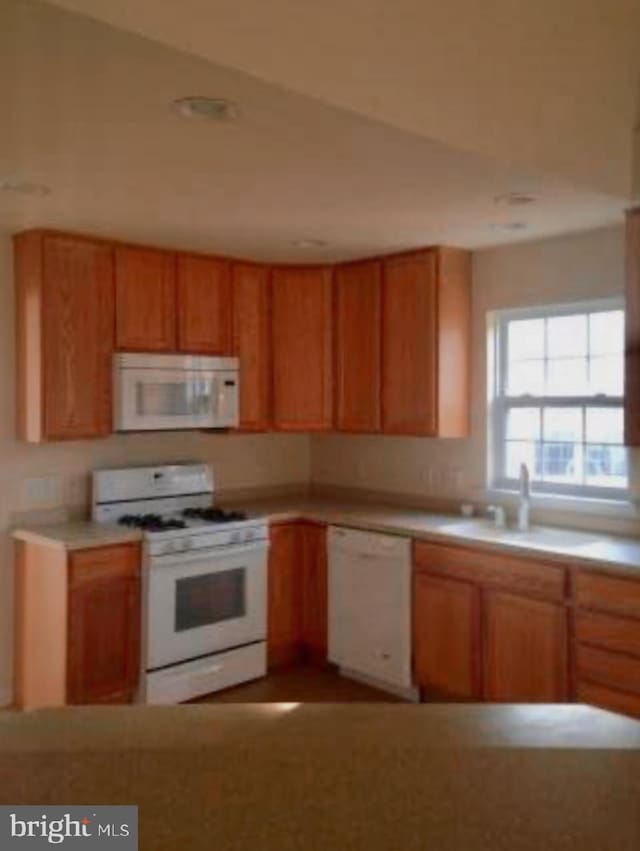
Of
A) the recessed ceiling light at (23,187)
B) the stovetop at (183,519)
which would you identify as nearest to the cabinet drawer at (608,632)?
the stovetop at (183,519)

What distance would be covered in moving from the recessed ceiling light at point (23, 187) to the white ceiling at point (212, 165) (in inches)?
1.9

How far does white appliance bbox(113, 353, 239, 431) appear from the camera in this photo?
12.9 ft

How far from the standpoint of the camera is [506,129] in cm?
248

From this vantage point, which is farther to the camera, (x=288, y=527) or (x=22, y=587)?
(x=288, y=527)

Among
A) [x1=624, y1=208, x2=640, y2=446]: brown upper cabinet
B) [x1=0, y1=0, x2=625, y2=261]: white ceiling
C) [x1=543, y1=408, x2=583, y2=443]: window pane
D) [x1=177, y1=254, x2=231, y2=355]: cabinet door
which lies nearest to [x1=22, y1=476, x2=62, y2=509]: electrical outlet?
[x1=177, y1=254, x2=231, y2=355]: cabinet door

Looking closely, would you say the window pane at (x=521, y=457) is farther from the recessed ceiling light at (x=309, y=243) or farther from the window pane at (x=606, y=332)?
the recessed ceiling light at (x=309, y=243)

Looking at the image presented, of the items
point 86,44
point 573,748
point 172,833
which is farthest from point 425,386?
point 172,833

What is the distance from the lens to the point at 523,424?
420 centimetres

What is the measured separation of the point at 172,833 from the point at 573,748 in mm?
496

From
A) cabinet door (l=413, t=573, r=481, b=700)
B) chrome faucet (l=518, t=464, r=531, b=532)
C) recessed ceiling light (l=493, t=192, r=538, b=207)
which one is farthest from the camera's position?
chrome faucet (l=518, t=464, r=531, b=532)

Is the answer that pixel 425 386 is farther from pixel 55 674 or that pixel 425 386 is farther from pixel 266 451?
pixel 55 674

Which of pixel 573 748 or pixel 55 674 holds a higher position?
pixel 573 748

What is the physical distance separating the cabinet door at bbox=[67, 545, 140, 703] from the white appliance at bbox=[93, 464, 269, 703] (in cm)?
6

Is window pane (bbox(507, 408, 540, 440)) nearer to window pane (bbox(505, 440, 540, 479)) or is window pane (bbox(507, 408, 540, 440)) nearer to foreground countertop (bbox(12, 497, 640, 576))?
window pane (bbox(505, 440, 540, 479))
